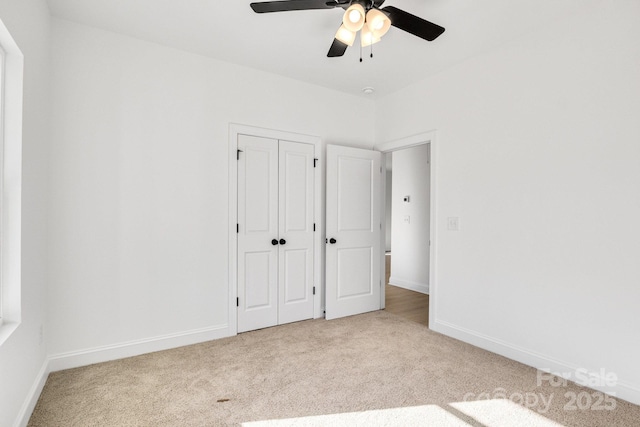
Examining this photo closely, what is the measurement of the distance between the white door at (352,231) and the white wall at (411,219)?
4.52 ft

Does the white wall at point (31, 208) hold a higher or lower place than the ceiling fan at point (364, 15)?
lower

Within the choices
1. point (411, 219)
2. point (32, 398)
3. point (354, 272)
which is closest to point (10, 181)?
point (32, 398)

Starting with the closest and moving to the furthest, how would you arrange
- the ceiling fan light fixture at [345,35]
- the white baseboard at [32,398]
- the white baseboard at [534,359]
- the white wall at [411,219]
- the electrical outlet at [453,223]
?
the white baseboard at [32,398], the ceiling fan light fixture at [345,35], the white baseboard at [534,359], the electrical outlet at [453,223], the white wall at [411,219]

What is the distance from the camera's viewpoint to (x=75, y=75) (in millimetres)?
2627

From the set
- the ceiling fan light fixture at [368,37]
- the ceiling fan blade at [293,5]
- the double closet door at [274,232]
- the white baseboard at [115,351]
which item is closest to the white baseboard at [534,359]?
the double closet door at [274,232]

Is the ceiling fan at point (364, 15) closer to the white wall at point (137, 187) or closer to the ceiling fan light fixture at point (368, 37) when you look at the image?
the ceiling fan light fixture at point (368, 37)

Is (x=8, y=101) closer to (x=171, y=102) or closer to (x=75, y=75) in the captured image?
(x=75, y=75)

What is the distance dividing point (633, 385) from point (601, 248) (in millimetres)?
894

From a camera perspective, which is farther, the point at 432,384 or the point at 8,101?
the point at 432,384

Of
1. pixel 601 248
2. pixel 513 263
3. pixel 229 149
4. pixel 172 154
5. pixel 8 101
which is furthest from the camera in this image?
pixel 229 149

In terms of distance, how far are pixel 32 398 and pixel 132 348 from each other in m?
0.81

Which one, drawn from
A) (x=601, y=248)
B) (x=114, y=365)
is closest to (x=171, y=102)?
(x=114, y=365)

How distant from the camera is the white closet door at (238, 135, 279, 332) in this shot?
3375mm

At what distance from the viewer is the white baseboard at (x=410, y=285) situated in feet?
17.0
